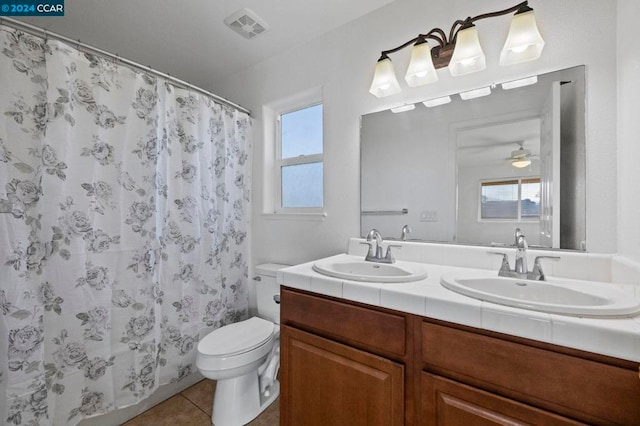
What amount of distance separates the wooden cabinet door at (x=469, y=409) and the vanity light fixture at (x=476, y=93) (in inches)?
48.3

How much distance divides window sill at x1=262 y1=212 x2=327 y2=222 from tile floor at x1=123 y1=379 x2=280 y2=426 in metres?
1.15

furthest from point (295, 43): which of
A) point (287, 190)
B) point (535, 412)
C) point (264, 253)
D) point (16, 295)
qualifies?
point (535, 412)

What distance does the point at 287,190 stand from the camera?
7.13 ft

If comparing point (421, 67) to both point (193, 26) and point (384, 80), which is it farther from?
point (193, 26)

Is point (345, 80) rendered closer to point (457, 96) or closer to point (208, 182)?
point (457, 96)

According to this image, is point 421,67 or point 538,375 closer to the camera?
point 538,375

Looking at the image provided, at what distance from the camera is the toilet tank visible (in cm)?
182

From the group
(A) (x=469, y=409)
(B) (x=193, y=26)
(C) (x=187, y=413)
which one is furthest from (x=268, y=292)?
(B) (x=193, y=26)

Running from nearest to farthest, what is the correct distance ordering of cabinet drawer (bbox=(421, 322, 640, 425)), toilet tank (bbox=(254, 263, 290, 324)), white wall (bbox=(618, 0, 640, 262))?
1. cabinet drawer (bbox=(421, 322, 640, 425))
2. white wall (bbox=(618, 0, 640, 262))
3. toilet tank (bbox=(254, 263, 290, 324))

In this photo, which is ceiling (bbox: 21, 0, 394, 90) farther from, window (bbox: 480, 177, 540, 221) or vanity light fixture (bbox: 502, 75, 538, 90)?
window (bbox: 480, 177, 540, 221)

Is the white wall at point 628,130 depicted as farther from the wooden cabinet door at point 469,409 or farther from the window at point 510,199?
the wooden cabinet door at point 469,409

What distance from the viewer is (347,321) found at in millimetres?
998

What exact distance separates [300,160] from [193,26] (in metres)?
1.08

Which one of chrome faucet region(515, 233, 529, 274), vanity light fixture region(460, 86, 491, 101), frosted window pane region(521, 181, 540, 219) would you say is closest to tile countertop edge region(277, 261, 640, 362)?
chrome faucet region(515, 233, 529, 274)
